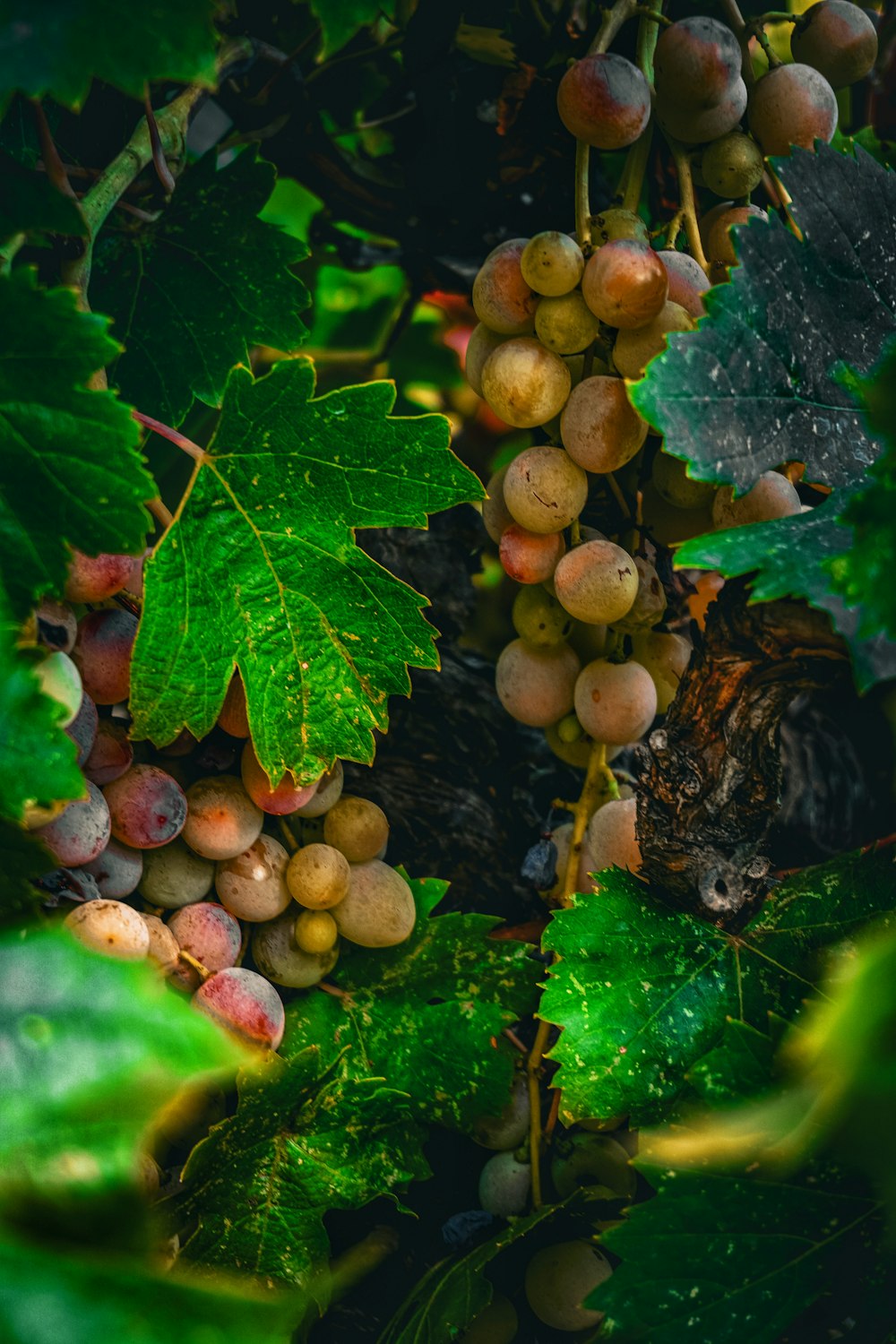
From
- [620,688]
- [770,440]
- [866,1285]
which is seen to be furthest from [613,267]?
[866,1285]

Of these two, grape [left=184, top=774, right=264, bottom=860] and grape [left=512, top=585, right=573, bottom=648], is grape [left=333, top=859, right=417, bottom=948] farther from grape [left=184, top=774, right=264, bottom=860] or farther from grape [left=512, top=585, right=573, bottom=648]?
grape [left=512, top=585, right=573, bottom=648]

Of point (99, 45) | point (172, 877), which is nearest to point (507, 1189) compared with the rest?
point (172, 877)

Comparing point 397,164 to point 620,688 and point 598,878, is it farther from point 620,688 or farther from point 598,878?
point 598,878

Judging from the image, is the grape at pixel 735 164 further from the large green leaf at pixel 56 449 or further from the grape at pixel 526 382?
the large green leaf at pixel 56 449

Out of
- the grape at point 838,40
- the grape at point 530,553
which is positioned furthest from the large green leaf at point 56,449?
the grape at point 838,40

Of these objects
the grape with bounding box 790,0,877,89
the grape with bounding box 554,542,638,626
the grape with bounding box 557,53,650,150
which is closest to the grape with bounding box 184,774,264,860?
the grape with bounding box 554,542,638,626

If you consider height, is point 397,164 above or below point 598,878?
above

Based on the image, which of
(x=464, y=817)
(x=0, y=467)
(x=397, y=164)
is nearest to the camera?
(x=0, y=467)
